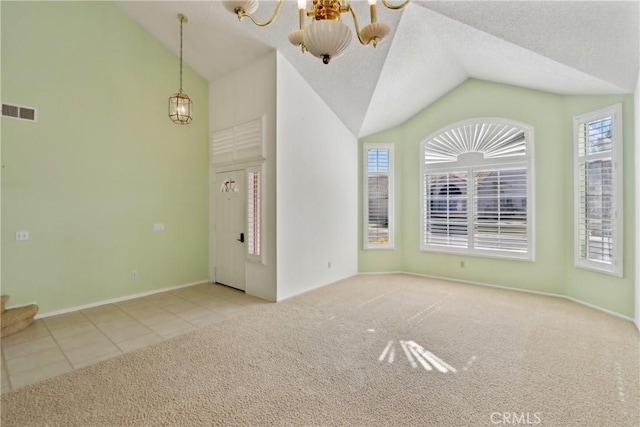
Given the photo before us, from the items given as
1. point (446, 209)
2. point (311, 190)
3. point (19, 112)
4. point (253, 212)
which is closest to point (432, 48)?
point (311, 190)

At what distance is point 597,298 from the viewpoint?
13.1 ft

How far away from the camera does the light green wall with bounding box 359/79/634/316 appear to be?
3.85m

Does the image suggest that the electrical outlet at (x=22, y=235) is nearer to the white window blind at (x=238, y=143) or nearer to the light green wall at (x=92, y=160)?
the light green wall at (x=92, y=160)

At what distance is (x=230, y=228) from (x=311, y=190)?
157 centimetres

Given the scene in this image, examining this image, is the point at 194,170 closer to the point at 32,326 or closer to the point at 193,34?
the point at 193,34

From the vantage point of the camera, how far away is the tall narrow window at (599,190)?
146 inches

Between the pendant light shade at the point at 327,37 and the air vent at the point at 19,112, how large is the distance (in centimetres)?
395

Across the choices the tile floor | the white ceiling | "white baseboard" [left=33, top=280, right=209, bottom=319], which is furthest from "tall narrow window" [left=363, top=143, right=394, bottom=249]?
"white baseboard" [left=33, top=280, right=209, bottom=319]

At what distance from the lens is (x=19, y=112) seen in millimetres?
3510

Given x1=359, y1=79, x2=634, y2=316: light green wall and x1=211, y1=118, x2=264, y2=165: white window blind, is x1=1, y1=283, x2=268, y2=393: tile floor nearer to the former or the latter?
x1=211, y1=118, x2=264, y2=165: white window blind

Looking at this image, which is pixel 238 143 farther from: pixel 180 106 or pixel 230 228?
pixel 230 228

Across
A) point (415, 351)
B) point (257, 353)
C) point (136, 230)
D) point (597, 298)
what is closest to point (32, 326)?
point (136, 230)

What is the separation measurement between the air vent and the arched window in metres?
6.03

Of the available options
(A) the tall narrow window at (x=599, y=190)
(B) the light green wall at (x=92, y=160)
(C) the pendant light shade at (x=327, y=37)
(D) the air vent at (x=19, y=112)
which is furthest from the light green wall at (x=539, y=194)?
(D) the air vent at (x=19, y=112)
